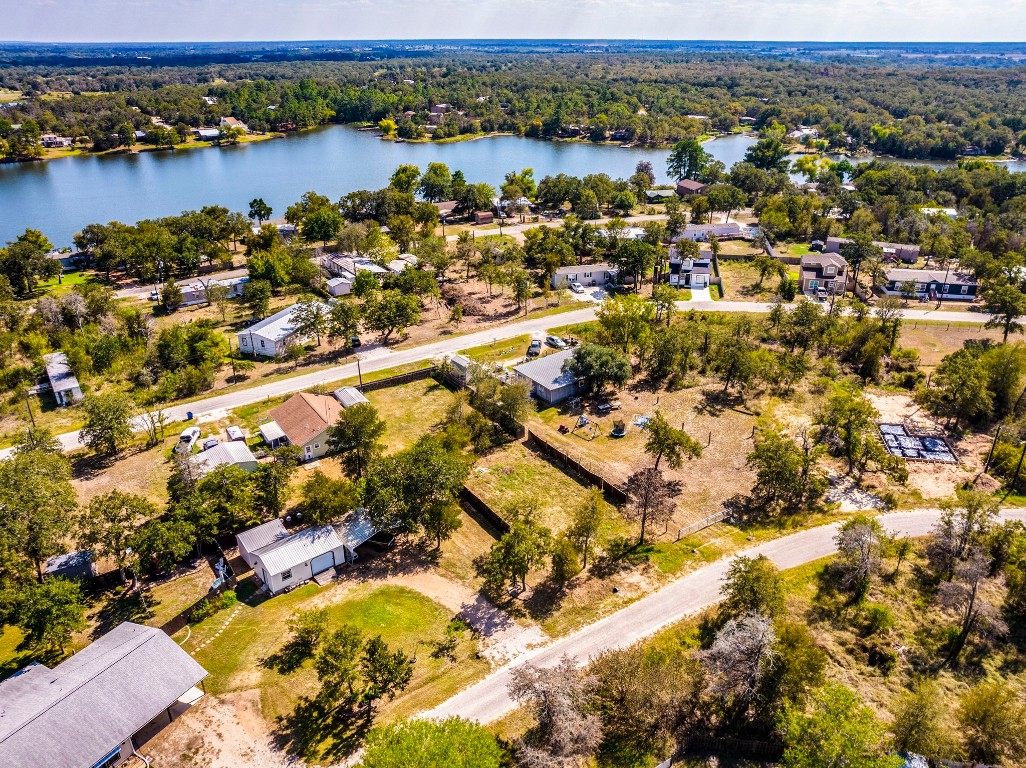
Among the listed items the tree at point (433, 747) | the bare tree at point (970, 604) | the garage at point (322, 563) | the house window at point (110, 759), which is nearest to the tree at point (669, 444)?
the bare tree at point (970, 604)

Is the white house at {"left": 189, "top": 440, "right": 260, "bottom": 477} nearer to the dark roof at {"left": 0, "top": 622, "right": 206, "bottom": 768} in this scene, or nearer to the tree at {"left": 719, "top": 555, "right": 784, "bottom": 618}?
the dark roof at {"left": 0, "top": 622, "right": 206, "bottom": 768}

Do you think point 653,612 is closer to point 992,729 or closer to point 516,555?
point 516,555

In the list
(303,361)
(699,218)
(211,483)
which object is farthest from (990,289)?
(211,483)

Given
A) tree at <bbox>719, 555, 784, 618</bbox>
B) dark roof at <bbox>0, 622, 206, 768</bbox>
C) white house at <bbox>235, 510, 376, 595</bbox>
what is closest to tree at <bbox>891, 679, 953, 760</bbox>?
tree at <bbox>719, 555, 784, 618</bbox>

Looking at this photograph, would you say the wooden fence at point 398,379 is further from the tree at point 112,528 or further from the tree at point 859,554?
the tree at point 859,554

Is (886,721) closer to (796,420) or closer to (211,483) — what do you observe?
(796,420)
